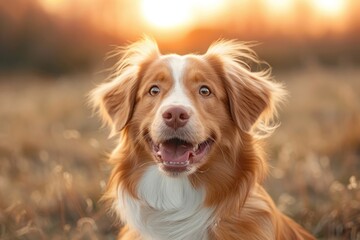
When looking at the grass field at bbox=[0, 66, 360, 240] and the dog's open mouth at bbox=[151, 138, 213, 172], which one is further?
the grass field at bbox=[0, 66, 360, 240]

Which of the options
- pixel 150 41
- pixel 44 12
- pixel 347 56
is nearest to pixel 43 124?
pixel 150 41

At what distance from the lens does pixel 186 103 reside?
14.4 feet

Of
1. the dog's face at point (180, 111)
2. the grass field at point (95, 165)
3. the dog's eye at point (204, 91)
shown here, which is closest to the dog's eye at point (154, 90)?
the dog's face at point (180, 111)

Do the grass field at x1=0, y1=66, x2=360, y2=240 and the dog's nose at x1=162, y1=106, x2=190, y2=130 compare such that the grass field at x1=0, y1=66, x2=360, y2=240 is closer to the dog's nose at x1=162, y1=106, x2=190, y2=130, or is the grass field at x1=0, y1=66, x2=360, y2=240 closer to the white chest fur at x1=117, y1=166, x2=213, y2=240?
the white chest fur at x1=117, y1=166, x2=213, y2=240

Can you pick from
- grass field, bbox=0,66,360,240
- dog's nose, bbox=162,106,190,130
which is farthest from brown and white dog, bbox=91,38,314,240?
grass field, bbox=0,66,360,240

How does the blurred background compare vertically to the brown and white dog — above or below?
below

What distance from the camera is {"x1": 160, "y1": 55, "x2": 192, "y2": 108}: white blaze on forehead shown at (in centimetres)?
440

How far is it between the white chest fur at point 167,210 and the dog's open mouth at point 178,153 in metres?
0.22

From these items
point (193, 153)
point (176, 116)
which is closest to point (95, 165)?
point (193, 153)

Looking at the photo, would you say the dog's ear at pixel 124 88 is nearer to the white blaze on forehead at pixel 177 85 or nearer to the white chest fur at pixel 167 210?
the white blaze on forehead at pixel 177 85

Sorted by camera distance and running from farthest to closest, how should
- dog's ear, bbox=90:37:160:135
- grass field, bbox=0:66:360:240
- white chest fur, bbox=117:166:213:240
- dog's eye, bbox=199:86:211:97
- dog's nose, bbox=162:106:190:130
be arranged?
grass field, bbox=0:66:360:240 → dog's ear, bbox=90:37:160:135 → dog's eye, bbox=199:86:211:97 → white chest fur, bbox=117:166:213:240 → dog's nose, bbox=162:106:190:130

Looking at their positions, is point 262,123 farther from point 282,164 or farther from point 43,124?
point 43,124

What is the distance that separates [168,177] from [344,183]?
Result: 337cm

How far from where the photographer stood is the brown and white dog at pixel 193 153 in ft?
14.5
